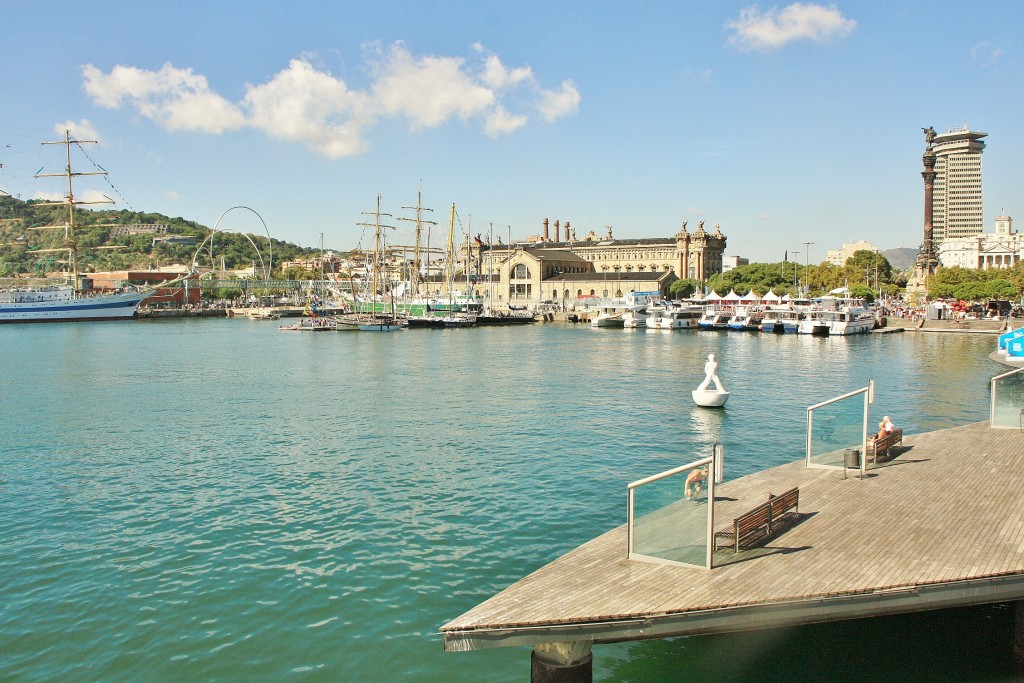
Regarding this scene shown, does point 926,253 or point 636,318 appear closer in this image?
point 636,318

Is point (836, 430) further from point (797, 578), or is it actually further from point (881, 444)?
point (797, 578)

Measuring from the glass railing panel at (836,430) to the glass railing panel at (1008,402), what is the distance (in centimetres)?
548

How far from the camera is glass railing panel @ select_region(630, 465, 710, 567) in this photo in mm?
10422

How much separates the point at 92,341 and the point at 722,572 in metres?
87.7

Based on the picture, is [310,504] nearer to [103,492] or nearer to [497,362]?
[103,492]

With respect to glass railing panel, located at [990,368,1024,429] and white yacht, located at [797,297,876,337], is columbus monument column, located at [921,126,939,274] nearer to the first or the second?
white yacht, located at [797,297,876,337]

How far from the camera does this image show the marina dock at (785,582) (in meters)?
9.18

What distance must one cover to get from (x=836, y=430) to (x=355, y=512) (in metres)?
11.2

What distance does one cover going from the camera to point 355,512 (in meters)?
18.4

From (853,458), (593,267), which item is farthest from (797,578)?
(593,267)

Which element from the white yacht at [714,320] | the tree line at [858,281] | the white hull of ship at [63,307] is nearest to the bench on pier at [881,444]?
the white yacht at [714,320]

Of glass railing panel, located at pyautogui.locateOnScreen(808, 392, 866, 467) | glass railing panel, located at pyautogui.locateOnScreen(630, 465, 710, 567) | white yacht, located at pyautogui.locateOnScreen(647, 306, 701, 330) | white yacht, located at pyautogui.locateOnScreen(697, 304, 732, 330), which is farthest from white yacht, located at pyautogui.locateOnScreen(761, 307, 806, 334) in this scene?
glass railing panel, located at pyautogui.locateOnScreen(630, 465, 710, 567)

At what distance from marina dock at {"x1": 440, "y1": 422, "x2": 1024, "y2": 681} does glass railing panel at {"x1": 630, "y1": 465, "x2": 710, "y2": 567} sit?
0.81 feet

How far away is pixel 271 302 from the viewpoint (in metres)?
179
